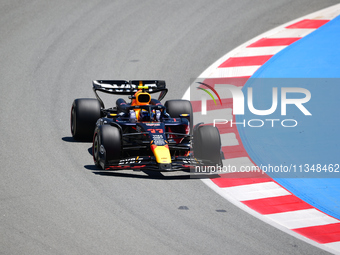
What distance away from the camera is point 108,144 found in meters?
10.8

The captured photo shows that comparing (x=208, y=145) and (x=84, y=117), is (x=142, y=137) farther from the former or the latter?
(x=84, y=117)

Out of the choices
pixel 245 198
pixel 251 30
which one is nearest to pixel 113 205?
pixel 245 198

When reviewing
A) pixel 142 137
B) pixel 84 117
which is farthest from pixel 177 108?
pixel 142 137

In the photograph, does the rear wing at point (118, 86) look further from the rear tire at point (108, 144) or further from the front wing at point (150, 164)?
the front wing at point (150, 164)

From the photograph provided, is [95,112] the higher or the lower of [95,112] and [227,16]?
the lower

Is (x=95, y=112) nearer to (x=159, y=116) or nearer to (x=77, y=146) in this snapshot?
(x=77, y=146)

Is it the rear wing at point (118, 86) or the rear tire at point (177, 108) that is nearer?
the rear tire at point (177, 108)

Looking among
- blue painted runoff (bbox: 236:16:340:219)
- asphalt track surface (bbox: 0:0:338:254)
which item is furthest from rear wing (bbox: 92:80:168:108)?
blue painted runoff (bbox: 236:16:340:219)

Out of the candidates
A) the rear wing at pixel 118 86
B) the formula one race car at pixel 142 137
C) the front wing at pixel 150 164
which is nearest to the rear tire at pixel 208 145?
the formula one race car at pixel 142 137

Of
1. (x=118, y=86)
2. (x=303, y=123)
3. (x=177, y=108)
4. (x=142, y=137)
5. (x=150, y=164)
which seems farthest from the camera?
(x=303, y=123)

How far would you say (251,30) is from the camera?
19.6 metres

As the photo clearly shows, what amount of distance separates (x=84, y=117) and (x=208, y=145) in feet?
10.2

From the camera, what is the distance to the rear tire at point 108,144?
10844mm

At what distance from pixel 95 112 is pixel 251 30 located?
334 inches
